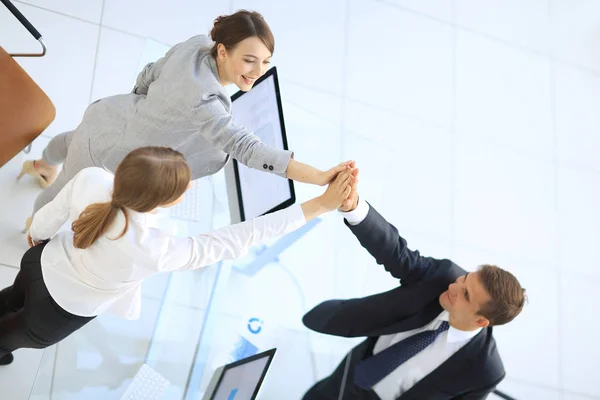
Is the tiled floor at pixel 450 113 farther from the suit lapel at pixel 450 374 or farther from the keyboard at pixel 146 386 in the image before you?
the keyboard at pixel 146 386

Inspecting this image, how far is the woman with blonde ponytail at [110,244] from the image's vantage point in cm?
163

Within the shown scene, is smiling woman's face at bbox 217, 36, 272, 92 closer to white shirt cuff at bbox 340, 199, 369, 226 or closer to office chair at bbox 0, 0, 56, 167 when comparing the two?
white shirt cuff at bbox 340, 199, 369, 226

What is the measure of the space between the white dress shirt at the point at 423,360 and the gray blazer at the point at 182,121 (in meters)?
0.85

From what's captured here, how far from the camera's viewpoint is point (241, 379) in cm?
204

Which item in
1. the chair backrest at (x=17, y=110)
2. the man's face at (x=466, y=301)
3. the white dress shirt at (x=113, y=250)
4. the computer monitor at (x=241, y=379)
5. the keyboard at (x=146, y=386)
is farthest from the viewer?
the chair backrest at (x=17, y=110)

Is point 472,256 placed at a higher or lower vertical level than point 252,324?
higher

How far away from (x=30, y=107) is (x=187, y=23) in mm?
1468

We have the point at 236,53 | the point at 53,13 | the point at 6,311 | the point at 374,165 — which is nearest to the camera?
the point at 236,53

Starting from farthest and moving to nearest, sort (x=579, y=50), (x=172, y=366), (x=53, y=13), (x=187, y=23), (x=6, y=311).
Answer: (x=579, y=50) → (x=187, y=23) → (x=53, y=13) → (x=172, y=366) → (x=6, y=311)

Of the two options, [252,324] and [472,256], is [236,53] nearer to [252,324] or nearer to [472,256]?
[252,324]

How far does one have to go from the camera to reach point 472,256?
155 inches

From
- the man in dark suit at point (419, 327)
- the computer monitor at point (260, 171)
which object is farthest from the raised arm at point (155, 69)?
the man in dark suit at point (419, 327)

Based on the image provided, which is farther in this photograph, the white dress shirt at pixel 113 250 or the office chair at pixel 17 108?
the office chair at pixel 17 108

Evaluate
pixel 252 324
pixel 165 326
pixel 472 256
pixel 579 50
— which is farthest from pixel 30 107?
pixel 579 50
